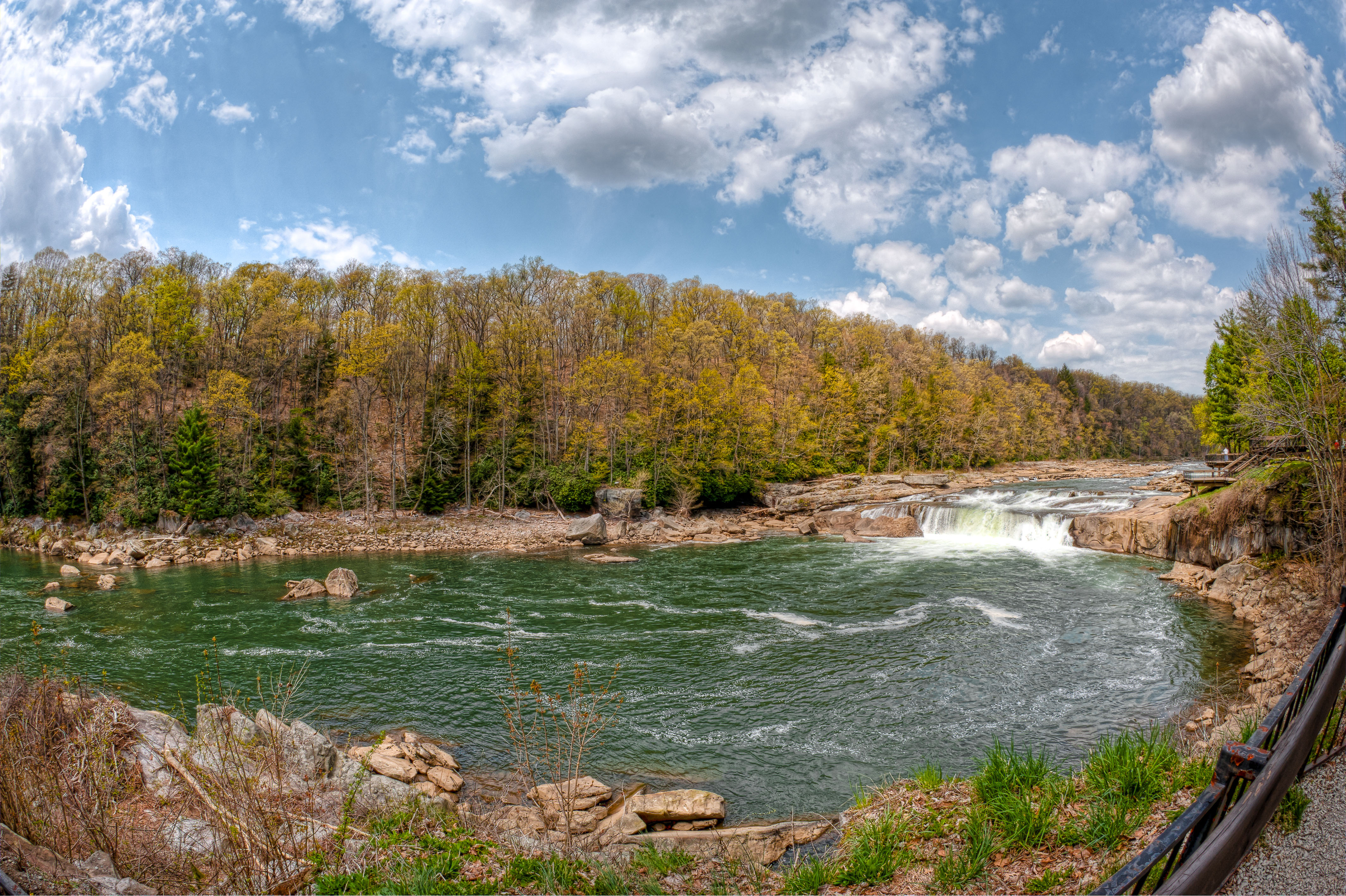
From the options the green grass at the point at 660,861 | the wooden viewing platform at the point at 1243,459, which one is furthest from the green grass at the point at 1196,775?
the wooden viewing platform at the point at 1243,459

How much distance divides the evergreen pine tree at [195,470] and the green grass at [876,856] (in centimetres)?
3757

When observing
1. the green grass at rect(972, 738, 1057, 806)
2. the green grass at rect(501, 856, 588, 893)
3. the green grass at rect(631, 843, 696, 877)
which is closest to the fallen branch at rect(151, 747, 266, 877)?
the green grass at rect(501, 856, 588, 893)

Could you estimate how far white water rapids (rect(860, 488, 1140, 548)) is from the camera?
29.2 meters

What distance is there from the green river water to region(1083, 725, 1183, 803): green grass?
326 cm

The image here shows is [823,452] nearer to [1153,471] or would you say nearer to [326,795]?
[1153,471]

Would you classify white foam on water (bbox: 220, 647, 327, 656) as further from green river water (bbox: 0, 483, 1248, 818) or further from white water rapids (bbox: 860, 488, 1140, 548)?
white water rapids (bbox: 860, 488, 1140, 548)

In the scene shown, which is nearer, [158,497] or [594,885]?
[594,885]

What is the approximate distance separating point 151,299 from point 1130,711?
5188cm

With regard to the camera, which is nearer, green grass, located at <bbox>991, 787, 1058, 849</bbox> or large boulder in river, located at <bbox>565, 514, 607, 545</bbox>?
green grass, located at <bbox>991, 787, 1058, 849</bbox>

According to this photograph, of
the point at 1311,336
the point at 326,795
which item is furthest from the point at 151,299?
the point at 1311,336

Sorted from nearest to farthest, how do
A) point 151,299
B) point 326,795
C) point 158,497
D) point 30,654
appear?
point 326,795
point 30,654
point 158,497
point 151,299

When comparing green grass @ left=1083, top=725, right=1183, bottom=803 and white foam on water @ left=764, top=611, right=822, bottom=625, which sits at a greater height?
green grass @ left=1083, top=725, right=1183, bottom=803

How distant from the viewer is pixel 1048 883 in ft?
15.4

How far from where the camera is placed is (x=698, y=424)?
42.7 m
